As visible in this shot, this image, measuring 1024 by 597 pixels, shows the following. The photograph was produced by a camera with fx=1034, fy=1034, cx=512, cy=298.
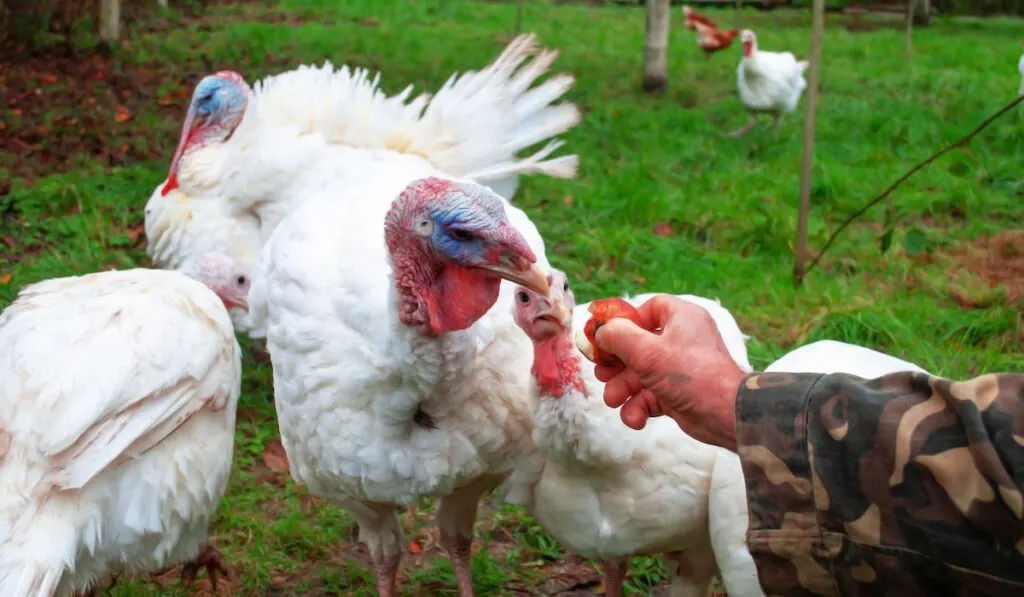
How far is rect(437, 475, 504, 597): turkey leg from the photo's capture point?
3541 millimetres

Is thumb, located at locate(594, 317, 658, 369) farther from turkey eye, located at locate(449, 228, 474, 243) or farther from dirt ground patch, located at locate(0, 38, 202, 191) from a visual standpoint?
dirt ground patch, located at locate(0, 38, 202, 191)

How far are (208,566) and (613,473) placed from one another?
160 centimetres

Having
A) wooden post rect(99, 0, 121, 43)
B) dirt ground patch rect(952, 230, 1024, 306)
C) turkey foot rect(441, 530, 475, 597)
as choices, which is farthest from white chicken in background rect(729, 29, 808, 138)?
wooden post rect(99, 0, 121, 43)

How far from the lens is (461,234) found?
8.82 feet

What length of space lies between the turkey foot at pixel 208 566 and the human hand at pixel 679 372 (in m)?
2.05

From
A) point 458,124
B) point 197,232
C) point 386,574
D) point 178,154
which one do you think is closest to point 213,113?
point 178,154

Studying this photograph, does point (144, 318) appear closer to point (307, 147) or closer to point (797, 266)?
point (307, 147)

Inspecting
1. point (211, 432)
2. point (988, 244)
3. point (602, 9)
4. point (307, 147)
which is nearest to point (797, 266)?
point (988, 244)

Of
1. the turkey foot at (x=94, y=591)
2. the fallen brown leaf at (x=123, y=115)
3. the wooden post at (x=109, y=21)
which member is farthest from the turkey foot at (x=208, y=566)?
the wooden post at (x=109, y=21)

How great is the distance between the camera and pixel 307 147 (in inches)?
189

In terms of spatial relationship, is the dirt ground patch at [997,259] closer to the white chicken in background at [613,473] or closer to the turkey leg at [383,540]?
the white chicken in background at [613,473]

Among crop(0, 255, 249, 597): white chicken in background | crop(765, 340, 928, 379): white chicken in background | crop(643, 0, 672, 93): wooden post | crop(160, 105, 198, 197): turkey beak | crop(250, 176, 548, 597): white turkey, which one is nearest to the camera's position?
crop(250, 176, 548, 597): white turkey

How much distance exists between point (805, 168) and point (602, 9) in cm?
1108

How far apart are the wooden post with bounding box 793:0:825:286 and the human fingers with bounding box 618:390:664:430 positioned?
11.2 ft
